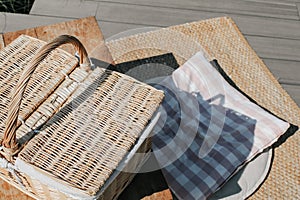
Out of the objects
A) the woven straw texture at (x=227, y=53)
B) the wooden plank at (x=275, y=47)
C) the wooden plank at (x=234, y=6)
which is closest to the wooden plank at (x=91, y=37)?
the woven straw texture at (x=227, y=53)

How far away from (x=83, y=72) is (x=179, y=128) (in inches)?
17.5

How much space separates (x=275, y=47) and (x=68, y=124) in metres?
1.13

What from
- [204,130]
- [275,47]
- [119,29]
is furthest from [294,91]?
[119,29]

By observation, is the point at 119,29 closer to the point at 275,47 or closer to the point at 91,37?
the point at 91,37

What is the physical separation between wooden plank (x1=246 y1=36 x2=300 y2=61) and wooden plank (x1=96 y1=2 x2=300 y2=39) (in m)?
0.03

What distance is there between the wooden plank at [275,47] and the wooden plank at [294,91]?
0.15 metres

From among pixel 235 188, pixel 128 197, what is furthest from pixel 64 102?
pixel 235 188

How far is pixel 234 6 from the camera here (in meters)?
1.99

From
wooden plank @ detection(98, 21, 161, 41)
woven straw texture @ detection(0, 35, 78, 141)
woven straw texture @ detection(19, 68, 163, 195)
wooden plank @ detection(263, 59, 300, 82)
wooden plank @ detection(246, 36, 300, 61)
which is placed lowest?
wooden plank @ detection(263, 59, 300, 82)

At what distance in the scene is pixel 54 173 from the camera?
863mm

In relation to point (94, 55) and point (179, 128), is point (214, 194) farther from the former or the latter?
point (94, 55)

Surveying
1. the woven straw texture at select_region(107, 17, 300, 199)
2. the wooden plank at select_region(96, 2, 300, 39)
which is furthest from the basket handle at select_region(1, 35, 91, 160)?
the wooden plank at select_region(96, 2, 300, 39)

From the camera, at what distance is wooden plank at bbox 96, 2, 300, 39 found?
1.87 meters

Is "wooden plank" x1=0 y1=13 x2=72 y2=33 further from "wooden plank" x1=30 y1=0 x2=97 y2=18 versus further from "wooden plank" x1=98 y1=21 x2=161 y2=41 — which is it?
"wooden plank" x1=98 y1=21 x2=161 y2=41
